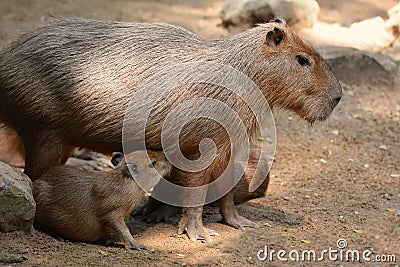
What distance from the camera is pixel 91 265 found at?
14.6 ft

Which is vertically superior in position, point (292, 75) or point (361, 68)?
point (361, 68)

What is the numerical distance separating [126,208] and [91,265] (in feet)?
2.16

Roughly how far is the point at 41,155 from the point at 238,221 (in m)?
1.59

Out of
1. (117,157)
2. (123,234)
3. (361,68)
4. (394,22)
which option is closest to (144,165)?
(117,157)

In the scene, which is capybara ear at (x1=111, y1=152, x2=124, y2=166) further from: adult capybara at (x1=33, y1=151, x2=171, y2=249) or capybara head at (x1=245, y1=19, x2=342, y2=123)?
capybara head at (x1=245, y1=19, x2=342, y2=123)

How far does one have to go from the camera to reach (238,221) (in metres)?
5.57

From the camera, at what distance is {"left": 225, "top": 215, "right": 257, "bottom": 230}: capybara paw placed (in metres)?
5.51

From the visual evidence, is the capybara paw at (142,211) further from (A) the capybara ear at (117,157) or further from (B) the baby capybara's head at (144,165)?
(B) the baby capybara's head at (144,165)

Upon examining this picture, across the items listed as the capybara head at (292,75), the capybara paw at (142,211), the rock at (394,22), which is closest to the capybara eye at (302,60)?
the capybara head at (292,75)

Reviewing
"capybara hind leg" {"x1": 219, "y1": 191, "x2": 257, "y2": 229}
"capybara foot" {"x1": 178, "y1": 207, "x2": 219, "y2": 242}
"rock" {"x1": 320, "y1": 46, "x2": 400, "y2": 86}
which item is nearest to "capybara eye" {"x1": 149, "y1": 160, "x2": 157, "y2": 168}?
"capybara foot" {"x1": 178, "y1": 207, "x2": 219, "y2": 242}

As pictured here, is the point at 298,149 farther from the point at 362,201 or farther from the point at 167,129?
the point at 167,129

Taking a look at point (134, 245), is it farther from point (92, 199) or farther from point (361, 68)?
point (361, 68)

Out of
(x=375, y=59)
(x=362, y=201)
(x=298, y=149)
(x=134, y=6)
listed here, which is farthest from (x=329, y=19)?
(x=362, y=201)

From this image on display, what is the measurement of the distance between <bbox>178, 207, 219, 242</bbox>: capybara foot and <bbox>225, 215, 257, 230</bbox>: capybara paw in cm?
21
